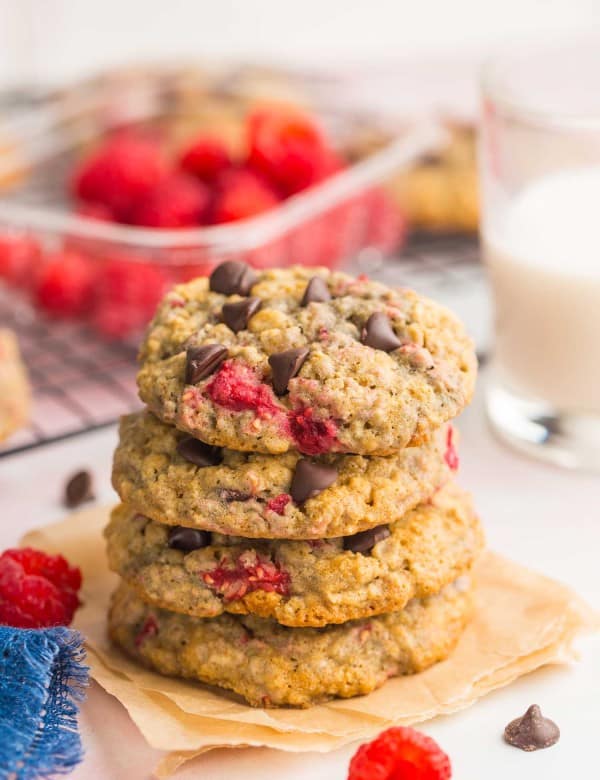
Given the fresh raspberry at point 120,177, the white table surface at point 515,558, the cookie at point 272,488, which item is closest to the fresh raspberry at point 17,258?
the fresh raspberry at point 120,177

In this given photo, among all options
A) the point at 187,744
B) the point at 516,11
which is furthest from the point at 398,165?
the point at 516,11

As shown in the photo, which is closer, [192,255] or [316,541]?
[316,541]

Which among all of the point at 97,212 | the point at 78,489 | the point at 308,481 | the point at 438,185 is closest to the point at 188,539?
the point at 308,481

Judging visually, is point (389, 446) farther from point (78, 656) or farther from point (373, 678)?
point (78, 656)

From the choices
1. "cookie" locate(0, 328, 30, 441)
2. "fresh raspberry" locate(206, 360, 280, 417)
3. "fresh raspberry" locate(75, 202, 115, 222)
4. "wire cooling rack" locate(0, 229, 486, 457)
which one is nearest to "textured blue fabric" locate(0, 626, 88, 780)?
"fresh raspberry" locate(206, 360, 280, 417)

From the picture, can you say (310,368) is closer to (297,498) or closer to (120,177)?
(297,498)

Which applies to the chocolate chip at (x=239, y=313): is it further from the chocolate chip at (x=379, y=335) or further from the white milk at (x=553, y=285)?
the white milk at (x=553, y=285)
